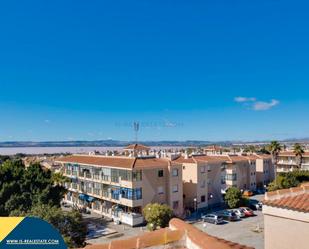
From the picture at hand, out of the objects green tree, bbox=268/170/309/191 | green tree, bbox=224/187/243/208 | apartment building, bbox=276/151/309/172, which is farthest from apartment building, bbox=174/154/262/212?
apartment building, bbox=276/151/309/172

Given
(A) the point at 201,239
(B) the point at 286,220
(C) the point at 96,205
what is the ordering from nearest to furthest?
(A) the point at 201,239
(B) the point at 286,220
(C) the point at 96,205

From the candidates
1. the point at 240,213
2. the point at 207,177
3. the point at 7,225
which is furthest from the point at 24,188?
the point at 7,225

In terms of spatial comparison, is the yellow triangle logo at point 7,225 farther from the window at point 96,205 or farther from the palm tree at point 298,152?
the palm tree at point 298,152

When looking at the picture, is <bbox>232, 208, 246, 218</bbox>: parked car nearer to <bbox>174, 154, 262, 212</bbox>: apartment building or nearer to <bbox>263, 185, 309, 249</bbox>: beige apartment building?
<bbox>174, 154, 262, 212</bbox>: apartment building

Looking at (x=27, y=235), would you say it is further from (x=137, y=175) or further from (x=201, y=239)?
(x=137, y=175)

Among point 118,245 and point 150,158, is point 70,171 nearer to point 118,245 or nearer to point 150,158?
point 150,158

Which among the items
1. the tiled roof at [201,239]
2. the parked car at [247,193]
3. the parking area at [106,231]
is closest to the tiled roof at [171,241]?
the tiled roof at [201,239]
